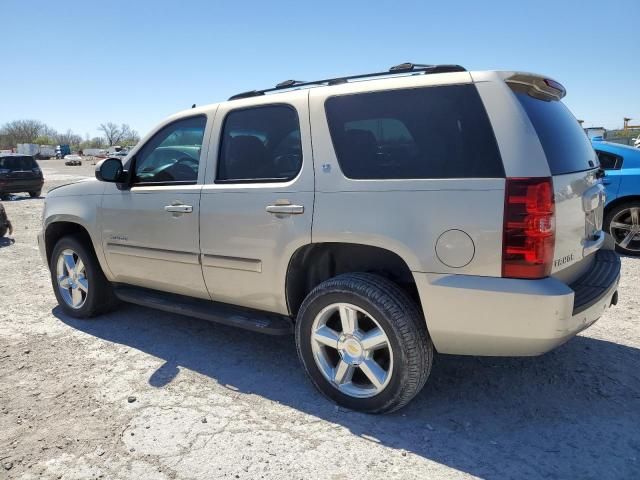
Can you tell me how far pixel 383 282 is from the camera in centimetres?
281

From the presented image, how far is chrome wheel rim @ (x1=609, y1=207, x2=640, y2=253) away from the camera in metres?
6.70

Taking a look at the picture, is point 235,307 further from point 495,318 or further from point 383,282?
point 495,318

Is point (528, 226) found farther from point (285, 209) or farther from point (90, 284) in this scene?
point (90, 284)

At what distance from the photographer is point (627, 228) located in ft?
22.2

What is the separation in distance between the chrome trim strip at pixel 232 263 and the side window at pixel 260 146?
0.54 m

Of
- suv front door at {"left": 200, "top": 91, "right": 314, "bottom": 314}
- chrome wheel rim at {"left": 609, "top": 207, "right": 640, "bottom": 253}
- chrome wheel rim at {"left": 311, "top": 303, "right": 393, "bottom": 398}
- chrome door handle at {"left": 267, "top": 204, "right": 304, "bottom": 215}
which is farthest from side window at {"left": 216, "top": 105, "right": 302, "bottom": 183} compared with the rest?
chrome wheel rim at {"left": 609, "top": 207, "right": 640, "bottom": 253}

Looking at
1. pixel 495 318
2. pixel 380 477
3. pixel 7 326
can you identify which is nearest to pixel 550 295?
pixel 495 318

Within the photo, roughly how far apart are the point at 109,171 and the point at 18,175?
16549mm

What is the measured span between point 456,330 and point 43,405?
102 inches

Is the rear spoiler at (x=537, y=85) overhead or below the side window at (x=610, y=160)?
overhead

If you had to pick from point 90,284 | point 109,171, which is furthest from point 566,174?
point 90,284

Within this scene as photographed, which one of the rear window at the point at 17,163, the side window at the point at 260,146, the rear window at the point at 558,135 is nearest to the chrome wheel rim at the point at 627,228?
the rear window at the point at 558,135

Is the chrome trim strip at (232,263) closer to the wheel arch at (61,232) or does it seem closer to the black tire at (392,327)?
the black tire at (392,327)

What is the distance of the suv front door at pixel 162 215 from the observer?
3602 mm
